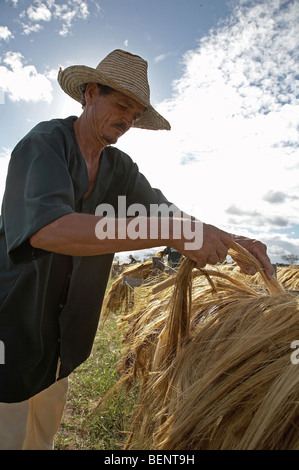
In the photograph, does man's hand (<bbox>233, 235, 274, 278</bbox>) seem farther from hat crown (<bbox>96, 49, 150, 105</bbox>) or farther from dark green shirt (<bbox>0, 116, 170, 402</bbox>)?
hat crown (<bbox>96, 49, 150, 105</bbox>)

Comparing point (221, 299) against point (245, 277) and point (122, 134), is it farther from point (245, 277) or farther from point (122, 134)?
point (122, 134)

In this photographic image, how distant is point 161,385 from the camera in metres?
1.28

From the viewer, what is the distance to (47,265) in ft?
5.38

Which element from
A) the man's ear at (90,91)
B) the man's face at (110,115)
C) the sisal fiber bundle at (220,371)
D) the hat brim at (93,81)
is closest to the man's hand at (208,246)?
the sisal fiber bundle at (220,371)

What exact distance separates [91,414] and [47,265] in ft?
3.47

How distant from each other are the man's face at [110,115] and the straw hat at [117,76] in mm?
60

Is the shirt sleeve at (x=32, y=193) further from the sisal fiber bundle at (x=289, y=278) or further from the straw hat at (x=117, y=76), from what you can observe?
the sisal fiber bundle at (x=289, y=278)

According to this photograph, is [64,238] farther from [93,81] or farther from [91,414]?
[91,414]

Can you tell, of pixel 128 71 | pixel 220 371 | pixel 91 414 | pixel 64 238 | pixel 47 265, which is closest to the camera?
pixel 220 371

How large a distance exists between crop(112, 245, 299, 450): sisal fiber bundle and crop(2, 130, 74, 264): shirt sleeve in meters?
0.59

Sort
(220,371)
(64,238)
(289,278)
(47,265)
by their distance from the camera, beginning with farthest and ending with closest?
1. (289,278)
2. (47,265)
3. (64,238)
4. (220,371)

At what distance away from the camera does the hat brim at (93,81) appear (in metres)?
1.84

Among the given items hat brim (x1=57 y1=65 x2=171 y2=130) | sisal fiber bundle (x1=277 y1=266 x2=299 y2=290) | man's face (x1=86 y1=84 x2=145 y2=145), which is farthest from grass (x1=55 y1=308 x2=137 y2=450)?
sisal fiber bundle (x1=277 y1=266 x2=299 y2=290)

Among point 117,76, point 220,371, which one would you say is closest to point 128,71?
point 117,76
